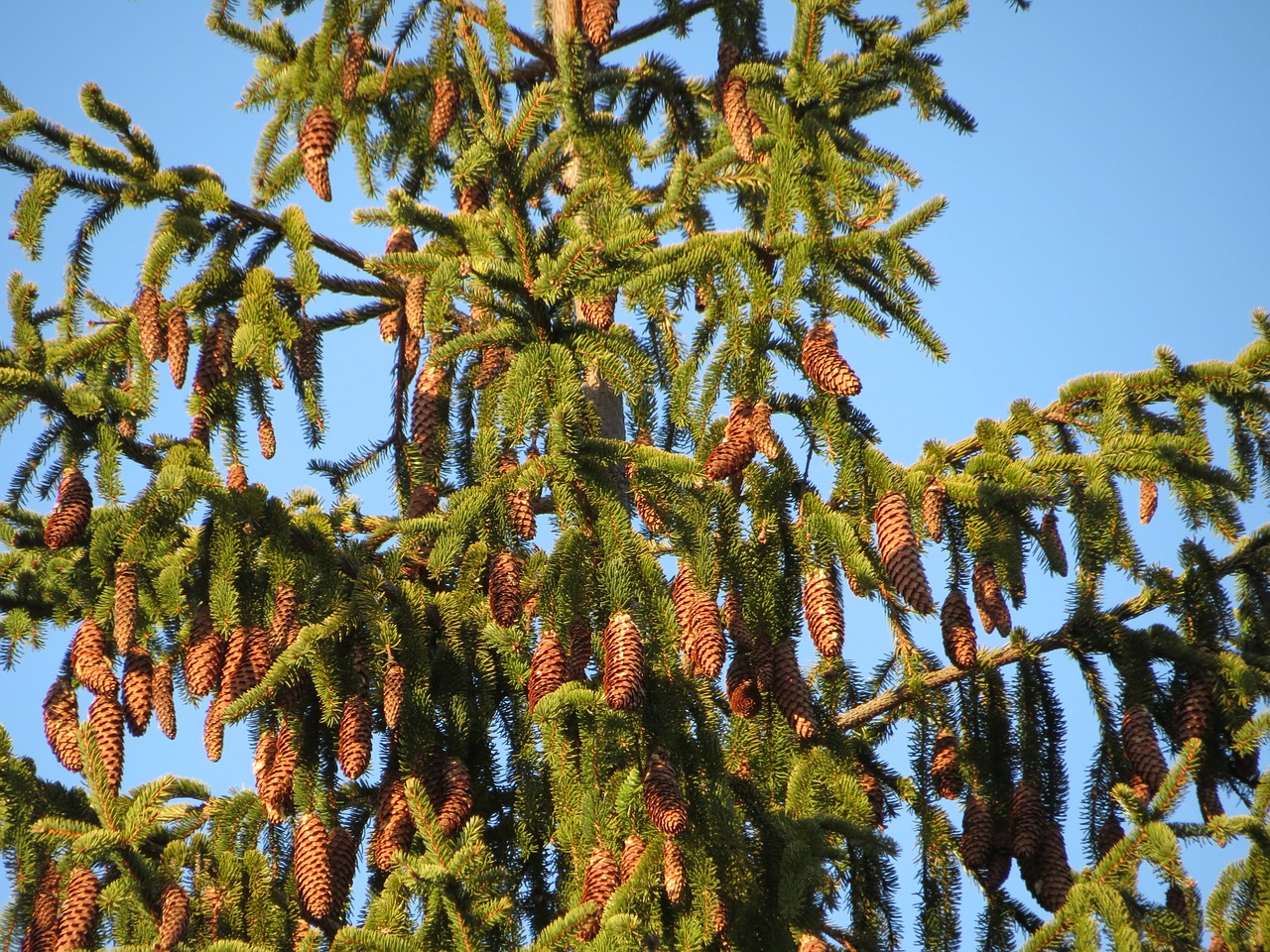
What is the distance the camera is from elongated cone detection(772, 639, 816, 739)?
421 cm

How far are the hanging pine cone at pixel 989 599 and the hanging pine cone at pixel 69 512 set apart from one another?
292 centimetres

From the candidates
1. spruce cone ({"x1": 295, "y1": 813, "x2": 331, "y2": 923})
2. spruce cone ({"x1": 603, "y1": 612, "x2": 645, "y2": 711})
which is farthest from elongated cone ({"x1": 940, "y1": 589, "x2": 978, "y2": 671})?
spruce cone ({"x1": 295, "y1": 813, "x2": 331, "y2": 923})

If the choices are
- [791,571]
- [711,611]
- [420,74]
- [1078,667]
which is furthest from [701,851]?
[420,74]

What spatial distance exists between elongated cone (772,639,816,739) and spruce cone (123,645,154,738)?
206 centimetres

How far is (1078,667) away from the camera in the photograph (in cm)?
491

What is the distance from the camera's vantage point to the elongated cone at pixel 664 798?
145 inches

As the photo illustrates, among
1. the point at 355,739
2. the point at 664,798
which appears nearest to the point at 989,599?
the point at 664,798

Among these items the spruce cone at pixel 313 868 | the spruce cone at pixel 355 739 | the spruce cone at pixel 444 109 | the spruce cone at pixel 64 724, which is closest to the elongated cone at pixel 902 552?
the spruce cone at pixel 355 739

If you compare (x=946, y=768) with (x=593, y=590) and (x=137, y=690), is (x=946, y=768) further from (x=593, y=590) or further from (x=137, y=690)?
(x=137, y=690)

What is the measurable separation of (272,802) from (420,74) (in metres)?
3.36

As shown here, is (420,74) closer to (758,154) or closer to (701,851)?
(758,154)

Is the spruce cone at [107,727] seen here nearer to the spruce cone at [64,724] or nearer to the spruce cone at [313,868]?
the spruce cone at [64,724]

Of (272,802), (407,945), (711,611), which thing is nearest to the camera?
(407,945)

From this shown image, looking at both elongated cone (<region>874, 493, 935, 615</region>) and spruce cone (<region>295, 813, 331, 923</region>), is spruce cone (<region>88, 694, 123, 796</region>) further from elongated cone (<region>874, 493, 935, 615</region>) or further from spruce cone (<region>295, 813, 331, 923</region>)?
elongated cone (<region>874, 493, 935, 615</region>)
